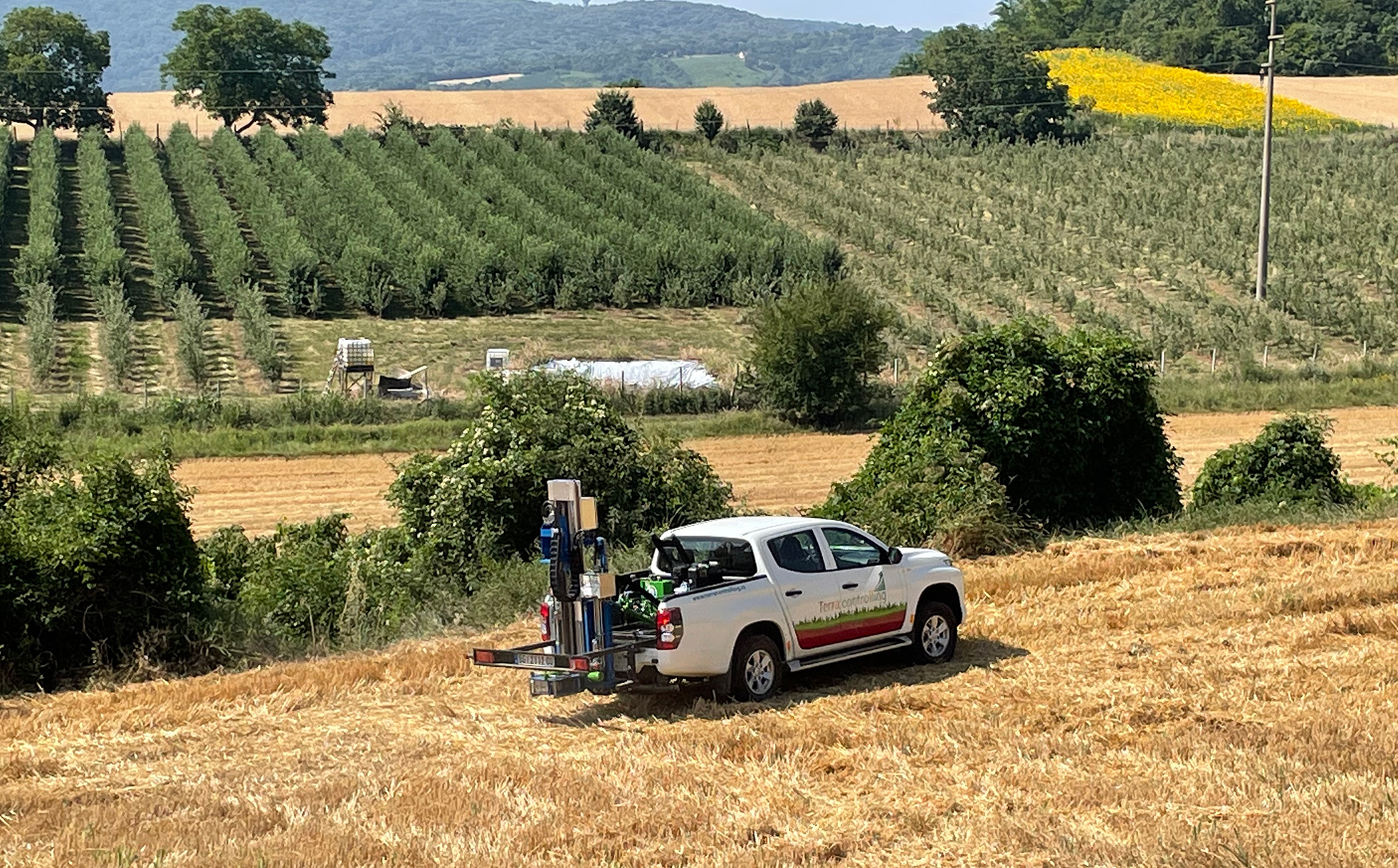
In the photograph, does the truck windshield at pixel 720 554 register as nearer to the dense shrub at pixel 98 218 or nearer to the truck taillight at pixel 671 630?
the truck taillight at pixel 671 630

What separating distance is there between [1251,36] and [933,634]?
107 metres

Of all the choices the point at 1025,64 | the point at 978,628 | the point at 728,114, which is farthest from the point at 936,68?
the point at 978,628

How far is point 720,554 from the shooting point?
14.4m

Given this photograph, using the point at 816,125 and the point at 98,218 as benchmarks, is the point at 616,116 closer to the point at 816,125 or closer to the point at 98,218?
the point at 816,125

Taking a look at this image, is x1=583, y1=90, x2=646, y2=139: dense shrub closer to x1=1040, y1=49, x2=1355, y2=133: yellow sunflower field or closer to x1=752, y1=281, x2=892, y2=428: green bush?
x1=1040, y1=49, x2=1355, y2=133: yellow sunflower field

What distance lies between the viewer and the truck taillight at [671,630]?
1348 cm

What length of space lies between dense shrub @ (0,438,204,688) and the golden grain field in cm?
1171

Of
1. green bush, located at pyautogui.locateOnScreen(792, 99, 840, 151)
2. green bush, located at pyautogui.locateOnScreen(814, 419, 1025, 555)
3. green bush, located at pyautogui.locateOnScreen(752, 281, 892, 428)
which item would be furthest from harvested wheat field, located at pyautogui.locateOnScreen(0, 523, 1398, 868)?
green bush, located at pyautogui.locateOnScreen(792, 99, 840, 151)

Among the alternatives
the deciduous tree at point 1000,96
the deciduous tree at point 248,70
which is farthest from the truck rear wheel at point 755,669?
the deciduous tree at point 248,70

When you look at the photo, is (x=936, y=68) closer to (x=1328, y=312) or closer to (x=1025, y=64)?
(x=1025, y=64)

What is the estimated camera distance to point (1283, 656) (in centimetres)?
1491

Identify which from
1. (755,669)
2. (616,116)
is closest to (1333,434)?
(755,669)

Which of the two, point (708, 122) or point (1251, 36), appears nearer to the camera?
point (708, 122)

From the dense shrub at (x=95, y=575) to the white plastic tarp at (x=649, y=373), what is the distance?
2763 centimetres
